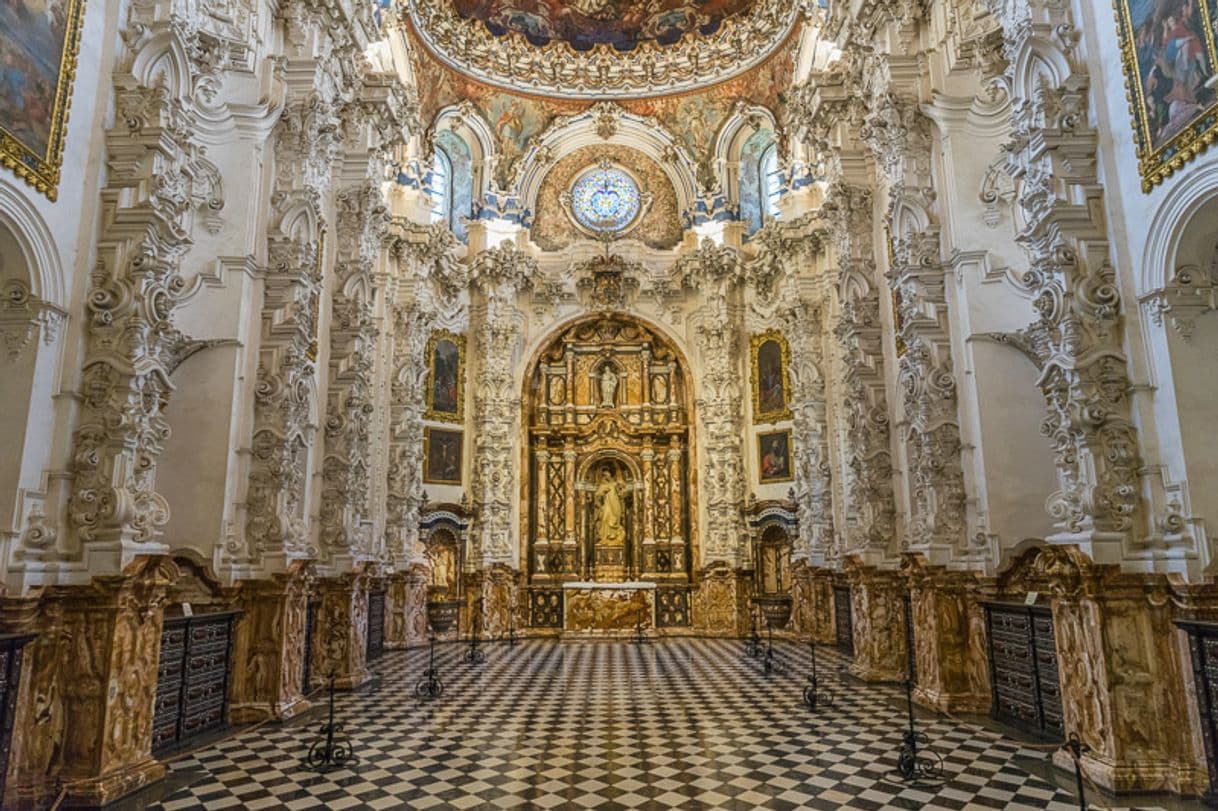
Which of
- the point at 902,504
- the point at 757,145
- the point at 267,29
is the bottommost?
the point at 902,504

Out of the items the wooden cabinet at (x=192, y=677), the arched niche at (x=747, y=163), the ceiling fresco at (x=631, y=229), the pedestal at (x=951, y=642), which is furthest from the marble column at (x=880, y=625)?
the ceiling fresco at (x=631, y=229)

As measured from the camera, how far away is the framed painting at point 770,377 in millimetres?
25183

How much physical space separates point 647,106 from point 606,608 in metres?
17.7

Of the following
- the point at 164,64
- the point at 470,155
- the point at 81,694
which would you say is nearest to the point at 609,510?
the point at 470,155

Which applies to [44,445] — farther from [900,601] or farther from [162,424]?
[900,601]

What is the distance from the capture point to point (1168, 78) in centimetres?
708

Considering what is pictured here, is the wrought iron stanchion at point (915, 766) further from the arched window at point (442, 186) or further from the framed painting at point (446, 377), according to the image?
the arched window at point (442, 186)

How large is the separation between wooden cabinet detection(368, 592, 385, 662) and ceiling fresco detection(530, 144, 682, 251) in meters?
14.4

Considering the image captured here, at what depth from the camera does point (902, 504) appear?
47.0 ft

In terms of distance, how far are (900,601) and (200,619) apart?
11.5 meters

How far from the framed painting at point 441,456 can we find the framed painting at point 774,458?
32.7 ft

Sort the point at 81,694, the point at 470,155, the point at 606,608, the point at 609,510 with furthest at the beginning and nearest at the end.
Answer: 1. the point at 470,155
2. the point at 609,510
3. the point at 606,608
4. the point at 81,694

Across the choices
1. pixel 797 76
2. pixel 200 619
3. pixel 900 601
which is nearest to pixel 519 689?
pixel 200 619

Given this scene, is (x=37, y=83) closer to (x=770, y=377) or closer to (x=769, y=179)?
(x=770, y=377)
